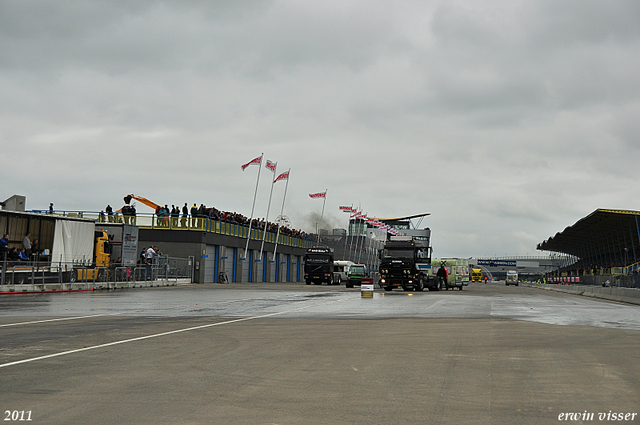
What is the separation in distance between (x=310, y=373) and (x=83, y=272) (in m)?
28.0

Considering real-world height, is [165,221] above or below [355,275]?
above

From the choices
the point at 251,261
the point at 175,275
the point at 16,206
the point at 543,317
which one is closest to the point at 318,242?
the point at 251,261

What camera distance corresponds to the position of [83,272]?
33.8m

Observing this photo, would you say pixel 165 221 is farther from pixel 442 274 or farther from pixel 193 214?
pixel 442 274

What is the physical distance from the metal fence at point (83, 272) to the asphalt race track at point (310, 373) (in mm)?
14762

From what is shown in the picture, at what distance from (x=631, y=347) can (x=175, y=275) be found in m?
38.3

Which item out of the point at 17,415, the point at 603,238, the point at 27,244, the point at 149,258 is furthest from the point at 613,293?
the point at 603,238

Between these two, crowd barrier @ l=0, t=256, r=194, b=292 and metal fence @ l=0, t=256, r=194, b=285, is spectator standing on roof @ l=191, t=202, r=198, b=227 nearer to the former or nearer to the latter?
metal fence @ l=0, t=256, r=194, b=285

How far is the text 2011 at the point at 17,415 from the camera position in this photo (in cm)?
588

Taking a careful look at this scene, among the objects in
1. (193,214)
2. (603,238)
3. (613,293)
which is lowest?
(613,293)

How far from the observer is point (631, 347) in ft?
38.2

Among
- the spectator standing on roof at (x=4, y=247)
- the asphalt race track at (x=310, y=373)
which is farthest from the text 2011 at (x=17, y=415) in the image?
the spectator standing on roof at (x=4, y=247)

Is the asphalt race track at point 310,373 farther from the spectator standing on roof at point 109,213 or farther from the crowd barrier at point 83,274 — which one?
the spectator standing on roof at point 109,213

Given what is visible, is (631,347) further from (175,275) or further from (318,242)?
(318,242)
